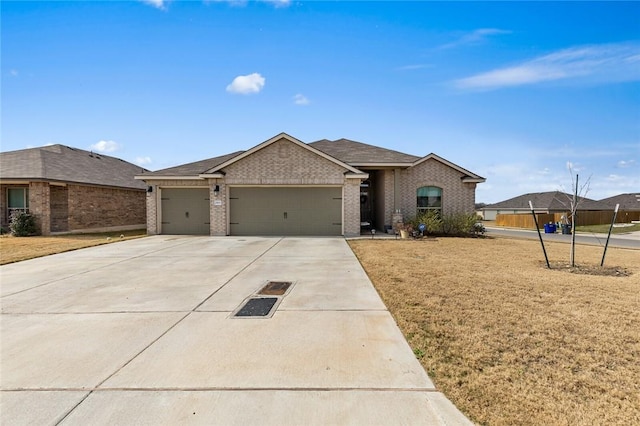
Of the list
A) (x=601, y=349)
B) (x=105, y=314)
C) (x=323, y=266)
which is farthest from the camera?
(x=323, y=266)

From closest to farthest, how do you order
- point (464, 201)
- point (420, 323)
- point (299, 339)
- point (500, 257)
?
point (299, 339)
point (420, 323)
point (500, 257)
point (464, 201)

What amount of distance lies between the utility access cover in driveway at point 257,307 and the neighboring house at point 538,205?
44844 millimetres

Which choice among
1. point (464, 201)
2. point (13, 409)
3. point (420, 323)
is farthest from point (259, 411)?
point (464, 201)

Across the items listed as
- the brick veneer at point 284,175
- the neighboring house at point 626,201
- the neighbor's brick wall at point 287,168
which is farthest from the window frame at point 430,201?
the neighboring house at point 626,201

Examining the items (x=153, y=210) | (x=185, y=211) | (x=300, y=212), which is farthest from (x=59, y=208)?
(x=300, y=212)

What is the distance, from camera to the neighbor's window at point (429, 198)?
61.9 feet

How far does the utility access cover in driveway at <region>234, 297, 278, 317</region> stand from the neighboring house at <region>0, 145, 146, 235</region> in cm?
1652

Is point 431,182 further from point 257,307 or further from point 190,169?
point 257,307

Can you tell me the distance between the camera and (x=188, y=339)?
421cm

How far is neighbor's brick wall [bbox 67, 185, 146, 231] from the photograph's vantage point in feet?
60.5

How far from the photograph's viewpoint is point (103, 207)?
20.3m

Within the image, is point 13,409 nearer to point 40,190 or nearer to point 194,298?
point 194,298

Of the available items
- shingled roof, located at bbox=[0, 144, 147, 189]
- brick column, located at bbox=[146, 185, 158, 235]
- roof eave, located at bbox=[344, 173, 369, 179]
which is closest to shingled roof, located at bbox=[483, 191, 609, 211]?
roof eave, located at bbox=[344, 173, 369, 179]

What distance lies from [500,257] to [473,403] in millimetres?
8833
